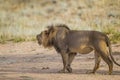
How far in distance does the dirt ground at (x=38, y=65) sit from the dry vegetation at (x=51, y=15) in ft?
7.90

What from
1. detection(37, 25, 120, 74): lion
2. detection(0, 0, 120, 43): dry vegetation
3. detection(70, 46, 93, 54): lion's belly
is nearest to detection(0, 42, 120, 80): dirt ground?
detection(37, 25, 120, 74): lion

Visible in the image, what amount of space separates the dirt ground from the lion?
0.37m

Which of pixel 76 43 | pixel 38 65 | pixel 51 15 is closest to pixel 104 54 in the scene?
pixel 76 43

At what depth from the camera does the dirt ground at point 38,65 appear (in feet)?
41.4

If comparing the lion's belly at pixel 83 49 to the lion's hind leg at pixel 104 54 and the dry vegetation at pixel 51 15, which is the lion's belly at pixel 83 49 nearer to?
the lion's hind leg at pixel 104 54

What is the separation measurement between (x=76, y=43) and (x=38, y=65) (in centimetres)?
246

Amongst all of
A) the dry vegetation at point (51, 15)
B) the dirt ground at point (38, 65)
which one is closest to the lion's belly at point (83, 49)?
the dirt ground at point (38, 65)

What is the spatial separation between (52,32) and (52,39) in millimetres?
183

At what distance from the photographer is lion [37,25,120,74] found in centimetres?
1289

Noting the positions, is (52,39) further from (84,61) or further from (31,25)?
(31,25)

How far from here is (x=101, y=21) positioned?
25344 mm

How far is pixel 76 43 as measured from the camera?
13.3 meters

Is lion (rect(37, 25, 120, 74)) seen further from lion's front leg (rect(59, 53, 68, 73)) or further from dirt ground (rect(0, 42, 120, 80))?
dirt ground (rect(0, 42, 120, 80))

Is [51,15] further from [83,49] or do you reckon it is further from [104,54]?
[104,54]
